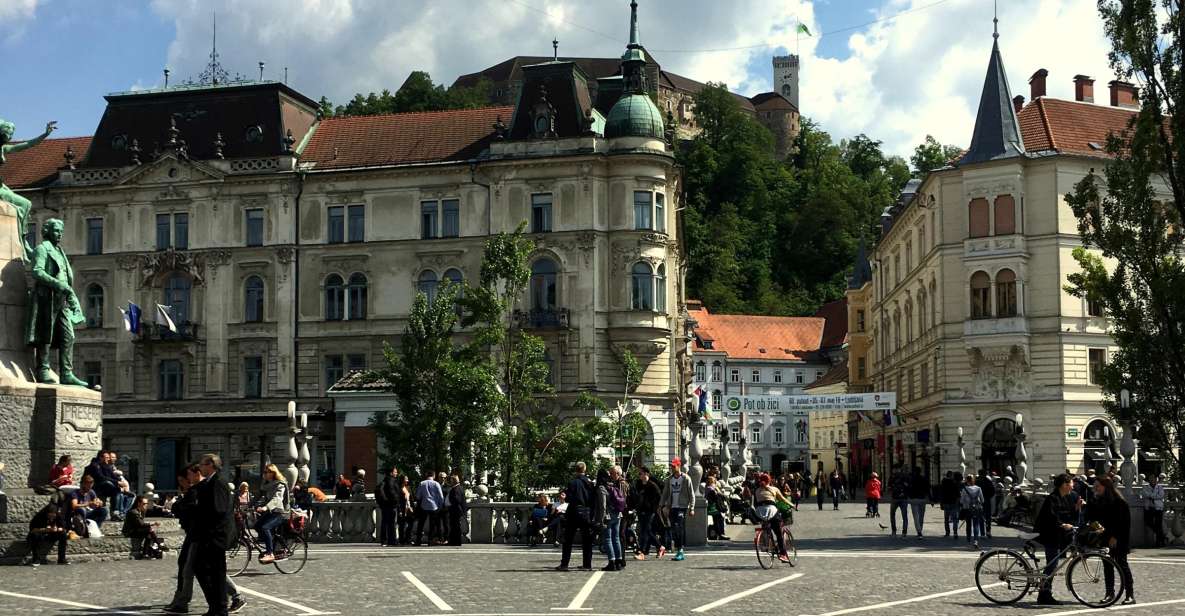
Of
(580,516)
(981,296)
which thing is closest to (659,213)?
(981,296)

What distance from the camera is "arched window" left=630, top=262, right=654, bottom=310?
188 ft

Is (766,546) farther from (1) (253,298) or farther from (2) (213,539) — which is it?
(1) (253,298)

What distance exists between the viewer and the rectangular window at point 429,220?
2341 inches

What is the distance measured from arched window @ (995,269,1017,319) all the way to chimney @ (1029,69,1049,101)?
39.7 ft

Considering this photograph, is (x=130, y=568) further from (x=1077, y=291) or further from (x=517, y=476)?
(x=1077, y=291)

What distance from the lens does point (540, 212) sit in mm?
58156

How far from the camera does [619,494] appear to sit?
2338cm

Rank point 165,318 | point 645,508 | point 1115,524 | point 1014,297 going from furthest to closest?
point 1014,297, point 165,318, point 645,508, point 1115,524

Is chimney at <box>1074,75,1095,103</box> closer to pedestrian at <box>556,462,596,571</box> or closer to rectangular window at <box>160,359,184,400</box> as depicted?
rectangular window at <box>160,359,184,400</box>

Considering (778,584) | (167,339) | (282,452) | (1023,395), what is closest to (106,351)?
(167,339)

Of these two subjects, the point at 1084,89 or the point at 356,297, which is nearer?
the point at 356,297

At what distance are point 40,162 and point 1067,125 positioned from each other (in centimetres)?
4293

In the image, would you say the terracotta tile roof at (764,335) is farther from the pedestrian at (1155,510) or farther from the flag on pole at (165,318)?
the pedestrian at (1155,510)

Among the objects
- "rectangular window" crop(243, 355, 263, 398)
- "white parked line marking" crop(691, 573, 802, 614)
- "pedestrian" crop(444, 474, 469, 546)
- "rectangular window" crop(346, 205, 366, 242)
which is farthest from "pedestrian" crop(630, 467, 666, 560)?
"rectangular window" crop(243, 355, 263, 398)
